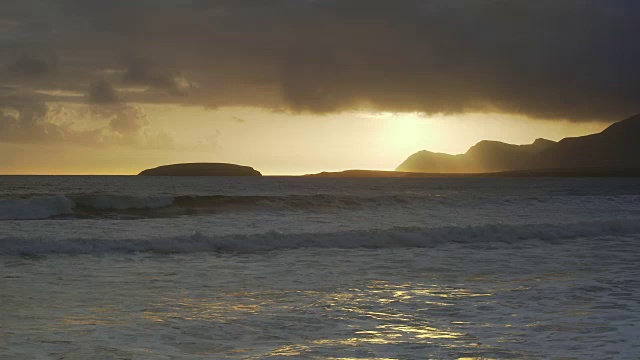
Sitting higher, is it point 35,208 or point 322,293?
point 35,208

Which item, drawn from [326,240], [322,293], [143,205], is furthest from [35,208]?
[322,293]

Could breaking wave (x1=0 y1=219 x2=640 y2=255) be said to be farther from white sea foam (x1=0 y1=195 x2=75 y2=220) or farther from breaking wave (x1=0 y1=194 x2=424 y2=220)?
white sea foam (x1=0 y1=195 x2=75 y2=220)

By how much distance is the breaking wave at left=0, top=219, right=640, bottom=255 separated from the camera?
19859 mm

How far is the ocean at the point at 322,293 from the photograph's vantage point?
8805mm

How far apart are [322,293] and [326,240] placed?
999 centimetres

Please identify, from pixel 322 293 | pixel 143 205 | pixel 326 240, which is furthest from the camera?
pixel 143 205

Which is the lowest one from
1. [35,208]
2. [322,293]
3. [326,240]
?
[322,293]

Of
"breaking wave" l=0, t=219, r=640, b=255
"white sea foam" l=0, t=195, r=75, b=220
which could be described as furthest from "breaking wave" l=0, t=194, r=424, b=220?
"breaking wave" l=0, t=219, r=640, b=255

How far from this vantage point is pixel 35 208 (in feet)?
124

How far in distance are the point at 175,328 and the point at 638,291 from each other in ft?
30.2

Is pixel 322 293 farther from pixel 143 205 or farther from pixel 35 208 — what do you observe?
pixel 143 205

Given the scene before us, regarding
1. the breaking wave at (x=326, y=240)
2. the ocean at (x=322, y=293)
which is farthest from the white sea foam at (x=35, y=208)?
the breaking wave at (x=326, y=240)

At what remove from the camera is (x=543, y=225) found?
89.8 feet

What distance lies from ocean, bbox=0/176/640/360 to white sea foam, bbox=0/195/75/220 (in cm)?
890
